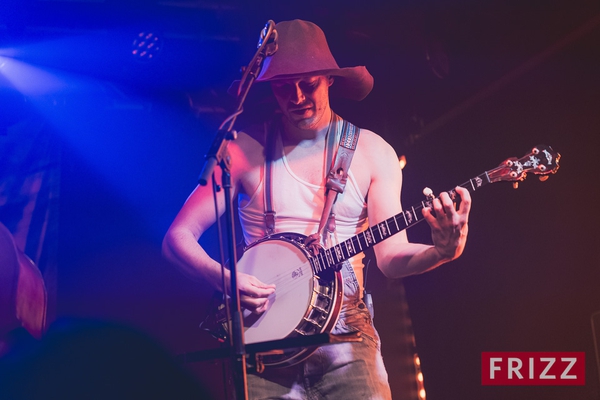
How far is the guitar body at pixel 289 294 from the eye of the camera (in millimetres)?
2828

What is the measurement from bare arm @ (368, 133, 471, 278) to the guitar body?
35 cm

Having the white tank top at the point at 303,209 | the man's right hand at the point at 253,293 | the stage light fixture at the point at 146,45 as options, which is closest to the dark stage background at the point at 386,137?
the stage light fixture at the point at 146,45

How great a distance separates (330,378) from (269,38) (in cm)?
158

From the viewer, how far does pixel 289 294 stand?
2938mm

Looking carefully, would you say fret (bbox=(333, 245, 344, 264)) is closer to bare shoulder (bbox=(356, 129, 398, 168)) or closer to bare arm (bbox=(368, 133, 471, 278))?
bare arm (bbox=(368, 133, 471, 278))

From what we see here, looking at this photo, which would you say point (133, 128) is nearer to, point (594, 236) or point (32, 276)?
point (32, 276)

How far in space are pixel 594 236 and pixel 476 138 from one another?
90 centimetres

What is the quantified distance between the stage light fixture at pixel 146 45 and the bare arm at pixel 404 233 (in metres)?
1.67

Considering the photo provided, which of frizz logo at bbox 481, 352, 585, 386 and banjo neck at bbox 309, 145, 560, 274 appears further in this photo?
frizz logo at bbox 481, 352, 585, 386

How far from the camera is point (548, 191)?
3.51 meters

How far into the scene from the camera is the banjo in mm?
2771

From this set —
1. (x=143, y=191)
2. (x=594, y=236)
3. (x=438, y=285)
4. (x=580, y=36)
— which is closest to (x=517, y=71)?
Answer: (x=580, y=36)

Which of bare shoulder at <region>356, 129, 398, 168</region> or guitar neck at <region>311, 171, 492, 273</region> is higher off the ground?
bare shoulder at <region>356, 129, 398, 168</region>

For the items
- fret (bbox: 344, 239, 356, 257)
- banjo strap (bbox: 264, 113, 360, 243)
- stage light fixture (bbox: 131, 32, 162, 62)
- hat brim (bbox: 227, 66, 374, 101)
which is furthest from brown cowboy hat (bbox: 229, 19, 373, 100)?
fret (bbox: 344, 239, 356, 257)
